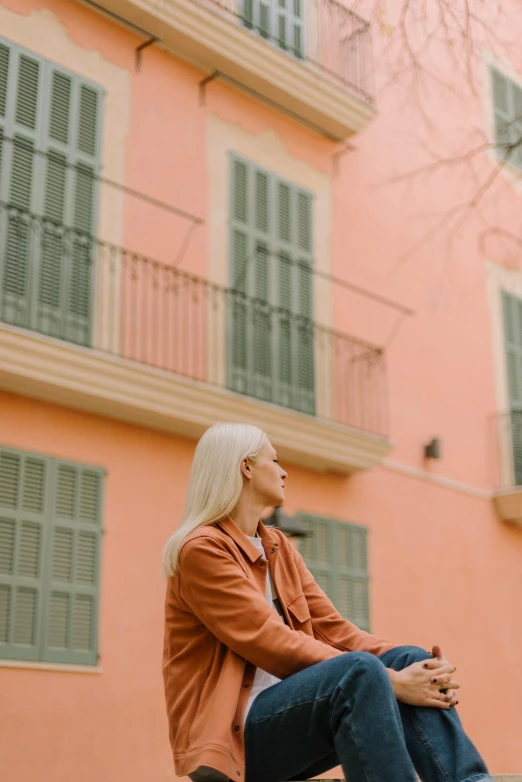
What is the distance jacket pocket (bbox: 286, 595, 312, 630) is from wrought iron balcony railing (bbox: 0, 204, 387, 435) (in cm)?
620

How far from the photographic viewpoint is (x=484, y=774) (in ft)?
11.4

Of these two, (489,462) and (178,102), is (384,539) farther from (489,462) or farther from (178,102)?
(178,102)

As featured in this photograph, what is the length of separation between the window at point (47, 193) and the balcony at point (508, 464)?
613 centimetres

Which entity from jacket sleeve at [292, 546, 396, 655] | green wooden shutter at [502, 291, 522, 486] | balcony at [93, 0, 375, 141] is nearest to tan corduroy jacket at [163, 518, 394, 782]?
jacket sleeve at [292, 546, 396, 655]

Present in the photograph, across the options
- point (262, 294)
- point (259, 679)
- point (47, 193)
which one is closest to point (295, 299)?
point (262, 294)

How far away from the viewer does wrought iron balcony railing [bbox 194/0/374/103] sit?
1282cm

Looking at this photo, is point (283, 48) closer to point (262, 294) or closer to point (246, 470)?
point (262, 294)

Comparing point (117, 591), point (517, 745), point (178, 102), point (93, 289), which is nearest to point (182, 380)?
point (93, 289)

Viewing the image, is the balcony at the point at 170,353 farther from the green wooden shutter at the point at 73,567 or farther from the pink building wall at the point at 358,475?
the green wooden shutter at the point at 73,567

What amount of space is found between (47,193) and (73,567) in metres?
3.44

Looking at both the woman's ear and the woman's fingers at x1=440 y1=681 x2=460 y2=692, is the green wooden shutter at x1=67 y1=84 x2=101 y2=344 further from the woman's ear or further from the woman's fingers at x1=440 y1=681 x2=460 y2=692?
the woman's fingers at x1=440 y1=681 x2=460 y2=692

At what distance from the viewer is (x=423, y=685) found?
143 inches

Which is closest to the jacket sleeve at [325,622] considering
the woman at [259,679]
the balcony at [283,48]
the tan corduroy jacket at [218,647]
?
the woman at [259,679]

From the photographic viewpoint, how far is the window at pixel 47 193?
9961 mm
